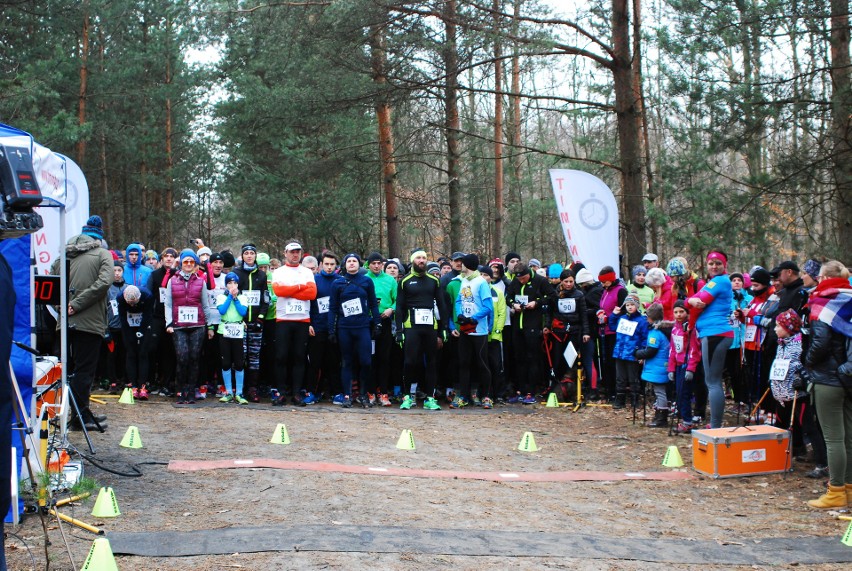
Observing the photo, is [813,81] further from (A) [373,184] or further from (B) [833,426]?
(A) [373,184]

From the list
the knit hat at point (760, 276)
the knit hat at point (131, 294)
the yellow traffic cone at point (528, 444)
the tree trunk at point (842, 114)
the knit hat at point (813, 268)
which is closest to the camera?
the knit hat at point (813, 268)

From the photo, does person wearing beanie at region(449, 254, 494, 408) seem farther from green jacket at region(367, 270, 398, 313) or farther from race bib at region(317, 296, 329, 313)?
race bib at region(317, 296, 329, 313)

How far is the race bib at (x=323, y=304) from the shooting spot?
11.9 metres

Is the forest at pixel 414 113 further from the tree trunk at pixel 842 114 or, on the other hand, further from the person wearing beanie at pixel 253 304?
the person wearing beanie at pixel 253 304

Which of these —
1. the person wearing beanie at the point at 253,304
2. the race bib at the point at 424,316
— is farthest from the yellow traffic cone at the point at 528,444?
the person wearing beanie at the point at 253,304

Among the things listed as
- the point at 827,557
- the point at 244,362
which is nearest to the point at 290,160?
the point at 244,362

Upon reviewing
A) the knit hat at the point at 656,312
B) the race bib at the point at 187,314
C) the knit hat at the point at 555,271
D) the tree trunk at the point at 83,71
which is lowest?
the knit hat at the point at 656,312

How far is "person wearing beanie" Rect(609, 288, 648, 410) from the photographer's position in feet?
36.2

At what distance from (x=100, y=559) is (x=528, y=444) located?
5.61 metres

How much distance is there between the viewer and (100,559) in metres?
4.62

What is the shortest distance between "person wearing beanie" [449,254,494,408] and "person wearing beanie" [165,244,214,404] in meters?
3.69

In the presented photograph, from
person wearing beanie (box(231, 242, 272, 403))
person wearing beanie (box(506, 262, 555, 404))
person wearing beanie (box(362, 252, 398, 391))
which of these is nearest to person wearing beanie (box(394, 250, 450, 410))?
person wearing beanie (box(362, 252, 398, 391))

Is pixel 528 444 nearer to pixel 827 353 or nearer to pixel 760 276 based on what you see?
pixel 760 276

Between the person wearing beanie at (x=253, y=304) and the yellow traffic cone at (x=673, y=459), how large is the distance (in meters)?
5.92
